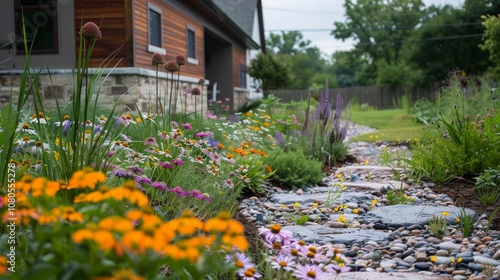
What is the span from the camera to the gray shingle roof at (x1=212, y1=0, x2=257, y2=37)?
2423 centimetres

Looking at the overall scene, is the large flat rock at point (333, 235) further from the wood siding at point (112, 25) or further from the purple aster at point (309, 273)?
the wood siding at point (112, 25)

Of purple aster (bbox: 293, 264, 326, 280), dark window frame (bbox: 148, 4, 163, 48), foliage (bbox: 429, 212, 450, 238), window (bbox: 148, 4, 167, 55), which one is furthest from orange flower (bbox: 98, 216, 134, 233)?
window (bbox: 148, 4, 167, 55)

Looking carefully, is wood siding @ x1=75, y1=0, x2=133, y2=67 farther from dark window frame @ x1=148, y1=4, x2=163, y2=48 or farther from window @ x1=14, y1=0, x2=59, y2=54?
dark window frame @ x1=148, y1=4, x2=163, y2=48

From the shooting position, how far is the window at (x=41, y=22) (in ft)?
30.2

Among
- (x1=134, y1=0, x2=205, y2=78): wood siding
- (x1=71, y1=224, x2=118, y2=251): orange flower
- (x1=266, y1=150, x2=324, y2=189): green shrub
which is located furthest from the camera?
(x1=134, y1=0, x2=205, y2=78): wood siding

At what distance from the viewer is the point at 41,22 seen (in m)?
9.29

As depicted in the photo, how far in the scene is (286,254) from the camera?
2.28 m

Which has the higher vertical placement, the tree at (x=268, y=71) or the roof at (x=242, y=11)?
the roof at (x=242, y=11)

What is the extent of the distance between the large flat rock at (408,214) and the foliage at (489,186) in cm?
30

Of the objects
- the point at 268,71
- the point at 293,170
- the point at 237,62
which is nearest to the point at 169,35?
the point at 293,170

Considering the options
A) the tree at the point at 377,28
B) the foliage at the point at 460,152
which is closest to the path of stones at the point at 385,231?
the foliage at the point at 460,152

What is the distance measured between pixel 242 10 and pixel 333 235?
76.3ft

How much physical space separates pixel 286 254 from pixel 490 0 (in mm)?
27292

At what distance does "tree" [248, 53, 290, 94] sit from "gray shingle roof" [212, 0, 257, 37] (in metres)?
2.07
